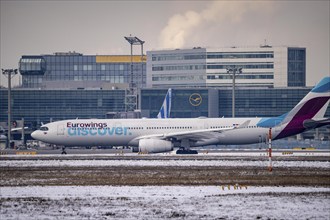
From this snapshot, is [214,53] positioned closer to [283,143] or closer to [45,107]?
[45,107]

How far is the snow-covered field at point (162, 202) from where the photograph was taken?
2570 centimetres

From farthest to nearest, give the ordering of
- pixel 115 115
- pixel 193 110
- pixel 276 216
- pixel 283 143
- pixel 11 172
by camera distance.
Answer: pixel 193 110 < pixel 115 115 < pixel 283 143 < pixel 11 172 < pixel 276 216

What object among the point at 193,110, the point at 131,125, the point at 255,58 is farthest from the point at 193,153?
the point at 255,58

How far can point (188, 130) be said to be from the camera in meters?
74.9

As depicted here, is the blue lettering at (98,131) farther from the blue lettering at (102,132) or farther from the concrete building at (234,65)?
the concrete building at (234,65)

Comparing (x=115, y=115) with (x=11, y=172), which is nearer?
(x=11, y=172)

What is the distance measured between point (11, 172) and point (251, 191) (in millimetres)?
20078

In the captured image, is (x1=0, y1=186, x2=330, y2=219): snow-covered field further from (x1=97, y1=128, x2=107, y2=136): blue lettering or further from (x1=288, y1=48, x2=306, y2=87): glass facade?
(x1=288, y1=48, x2=306, y2=87): glass facade

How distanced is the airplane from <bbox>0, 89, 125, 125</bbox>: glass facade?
68.8 metres

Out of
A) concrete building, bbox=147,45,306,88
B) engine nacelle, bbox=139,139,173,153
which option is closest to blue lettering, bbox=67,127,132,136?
engine nacelle, bbox=139,139,173,153

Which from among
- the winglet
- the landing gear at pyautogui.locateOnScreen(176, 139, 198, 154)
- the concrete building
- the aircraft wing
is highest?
the concrete building

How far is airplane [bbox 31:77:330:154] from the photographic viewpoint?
72188 millimetres

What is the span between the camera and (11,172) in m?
47.0

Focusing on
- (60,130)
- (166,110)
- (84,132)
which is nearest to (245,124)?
(84,132)
